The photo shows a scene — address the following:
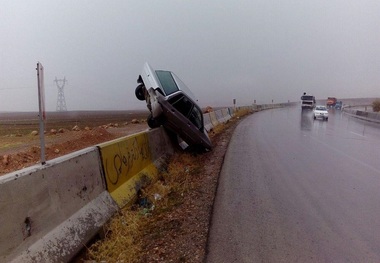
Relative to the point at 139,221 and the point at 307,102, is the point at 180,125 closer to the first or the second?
the point at 139,221

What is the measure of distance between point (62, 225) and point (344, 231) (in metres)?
3.64

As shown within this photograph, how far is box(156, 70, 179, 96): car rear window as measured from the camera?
32.8 feet

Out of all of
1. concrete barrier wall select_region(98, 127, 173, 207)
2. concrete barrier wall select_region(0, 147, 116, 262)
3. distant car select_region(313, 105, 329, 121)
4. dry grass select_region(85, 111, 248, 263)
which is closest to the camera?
concrete barrier wall select_region(0, 147, 116, 262)

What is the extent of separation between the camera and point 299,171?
8250 millimetres

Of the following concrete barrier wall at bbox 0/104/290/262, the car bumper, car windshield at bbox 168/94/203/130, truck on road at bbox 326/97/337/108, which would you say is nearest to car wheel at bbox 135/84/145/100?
car windshield at bbox 168/94/203/130

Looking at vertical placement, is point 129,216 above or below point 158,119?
below

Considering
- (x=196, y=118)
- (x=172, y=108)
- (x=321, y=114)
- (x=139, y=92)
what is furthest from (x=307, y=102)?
(x=172, y=108)

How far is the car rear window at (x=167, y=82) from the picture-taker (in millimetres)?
9987

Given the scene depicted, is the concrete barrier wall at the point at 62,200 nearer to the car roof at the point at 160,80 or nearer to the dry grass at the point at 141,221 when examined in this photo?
the dry grass at the point at 141,221

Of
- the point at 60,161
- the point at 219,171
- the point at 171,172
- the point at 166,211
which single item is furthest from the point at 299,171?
the point at 60,161

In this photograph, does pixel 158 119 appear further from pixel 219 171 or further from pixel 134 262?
pixel 134 262

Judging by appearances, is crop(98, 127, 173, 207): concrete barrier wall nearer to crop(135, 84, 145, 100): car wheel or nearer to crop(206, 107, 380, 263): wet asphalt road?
crop(206, 107, 380, 263): wet asphalt road

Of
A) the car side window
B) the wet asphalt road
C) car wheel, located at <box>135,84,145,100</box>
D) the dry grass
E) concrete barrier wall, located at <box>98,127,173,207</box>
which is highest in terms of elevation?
car wheel, located at <box>135,84,145,100</box>

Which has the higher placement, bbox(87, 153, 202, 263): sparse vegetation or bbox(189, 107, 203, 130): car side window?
bbox(189, 107, 203, 130): car side window
